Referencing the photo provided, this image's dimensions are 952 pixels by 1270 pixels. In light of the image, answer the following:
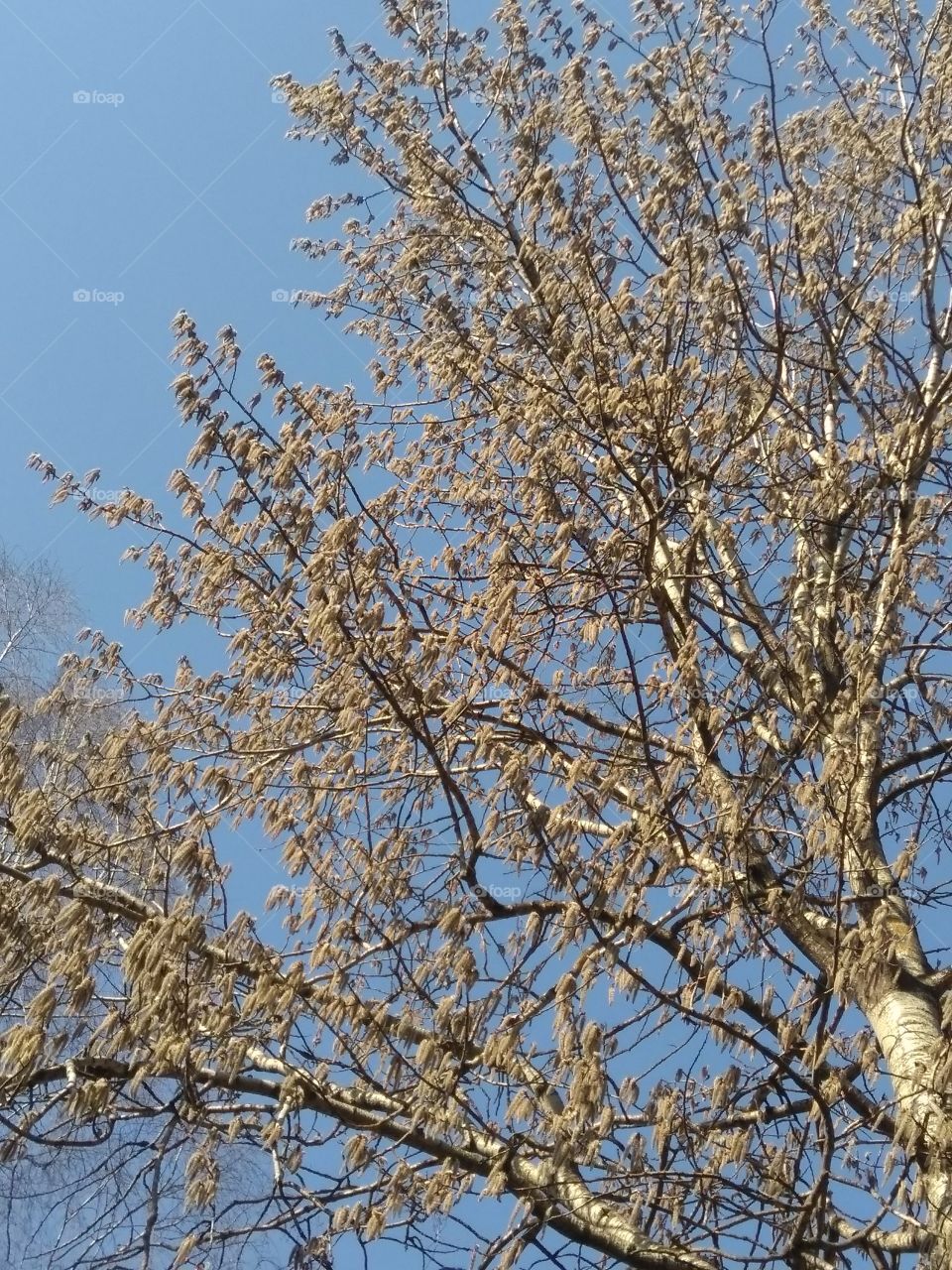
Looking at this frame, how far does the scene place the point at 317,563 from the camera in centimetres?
352

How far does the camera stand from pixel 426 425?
20.1ft

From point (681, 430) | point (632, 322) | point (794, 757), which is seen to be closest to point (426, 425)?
point (632, 322)

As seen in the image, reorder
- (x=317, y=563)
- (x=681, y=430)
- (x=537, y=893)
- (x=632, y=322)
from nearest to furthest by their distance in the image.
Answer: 1. (x=317, y=563)
2. (x=681, y=430)
3. (x=537, y=893)
4. (x=632, y=322)

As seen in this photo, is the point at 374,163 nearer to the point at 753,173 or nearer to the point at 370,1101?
the point at 753,173

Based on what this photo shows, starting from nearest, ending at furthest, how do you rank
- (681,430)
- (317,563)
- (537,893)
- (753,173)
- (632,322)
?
(317,563), (681,430), (537,893), (632,322), (753,173)

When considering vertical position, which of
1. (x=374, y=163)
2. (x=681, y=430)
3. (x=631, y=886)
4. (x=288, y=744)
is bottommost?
(x=631, y=886)

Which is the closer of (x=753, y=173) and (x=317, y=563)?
(x=317, y=563)

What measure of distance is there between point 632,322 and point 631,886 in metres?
2.35

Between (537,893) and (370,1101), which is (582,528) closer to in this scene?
(537,893)

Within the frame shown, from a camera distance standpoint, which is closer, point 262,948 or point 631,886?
point 262,948

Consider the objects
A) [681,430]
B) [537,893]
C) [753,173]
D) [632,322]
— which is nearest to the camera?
[681,430]

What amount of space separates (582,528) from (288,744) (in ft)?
4.98

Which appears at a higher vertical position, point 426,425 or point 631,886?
point 426,425

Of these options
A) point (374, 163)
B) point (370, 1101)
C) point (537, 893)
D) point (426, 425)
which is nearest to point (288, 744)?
point (537, 893)
